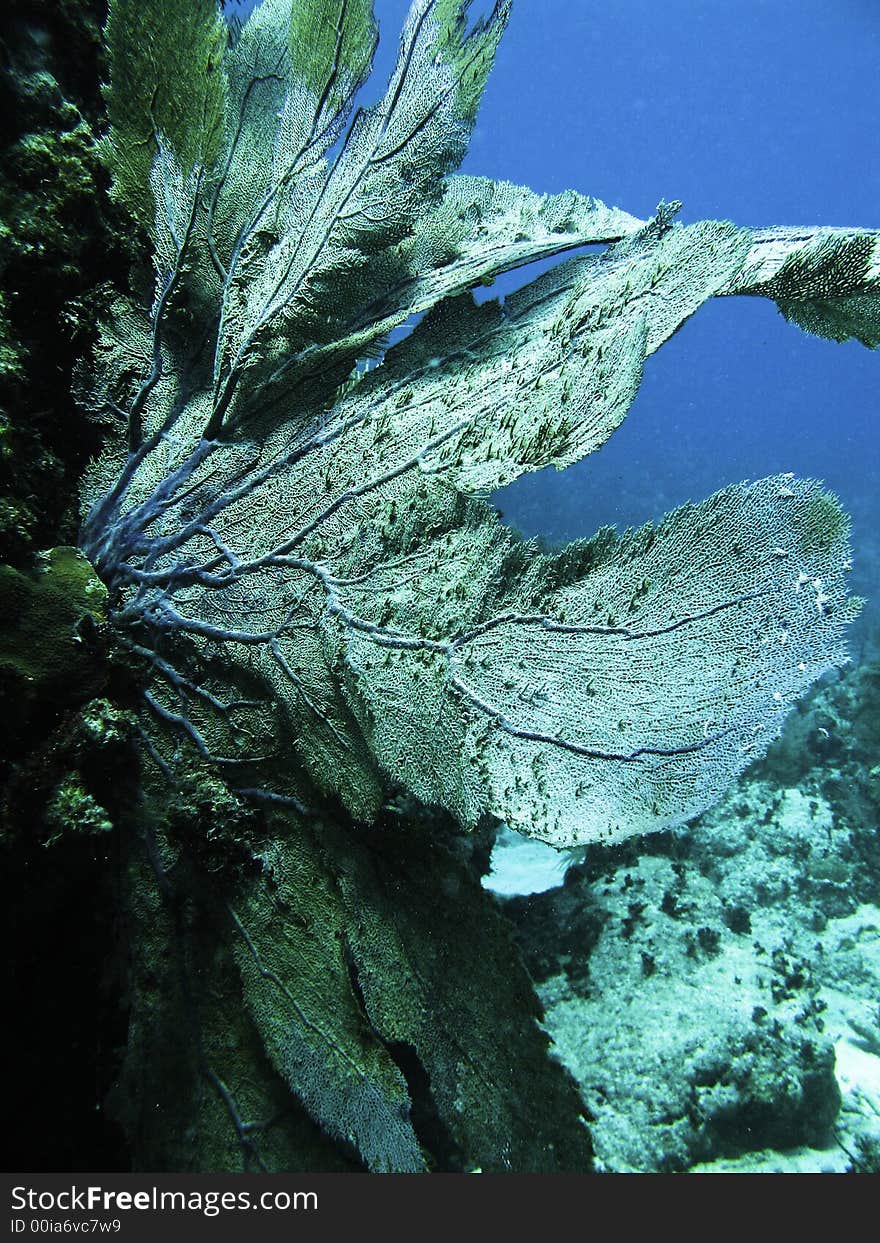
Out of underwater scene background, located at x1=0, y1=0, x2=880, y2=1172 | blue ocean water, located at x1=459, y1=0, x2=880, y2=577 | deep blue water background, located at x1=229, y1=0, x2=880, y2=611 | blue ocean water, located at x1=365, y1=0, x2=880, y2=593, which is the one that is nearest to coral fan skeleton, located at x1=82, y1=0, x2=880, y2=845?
underwater scene background, located at x1=0, y1=0, x2=880, y2=1172

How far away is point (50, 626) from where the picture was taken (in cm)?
174

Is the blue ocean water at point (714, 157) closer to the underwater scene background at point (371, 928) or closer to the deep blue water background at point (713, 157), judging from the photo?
the deep blue water background at point (713, 157)

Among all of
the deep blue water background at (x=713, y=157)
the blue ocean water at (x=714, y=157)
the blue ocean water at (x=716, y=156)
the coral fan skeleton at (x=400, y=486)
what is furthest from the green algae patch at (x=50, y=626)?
the blue ocean water at (x=716, y=156)

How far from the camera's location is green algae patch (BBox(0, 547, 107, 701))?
169 cm

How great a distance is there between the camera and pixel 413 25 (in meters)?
2.40

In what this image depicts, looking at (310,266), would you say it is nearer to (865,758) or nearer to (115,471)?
(115,471)

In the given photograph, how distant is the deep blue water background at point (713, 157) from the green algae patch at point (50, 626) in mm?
28395

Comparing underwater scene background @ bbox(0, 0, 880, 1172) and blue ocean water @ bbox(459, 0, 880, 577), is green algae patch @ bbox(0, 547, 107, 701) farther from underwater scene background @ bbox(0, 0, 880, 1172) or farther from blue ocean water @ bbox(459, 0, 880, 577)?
blue ocean water @ bbox(459, 0, 880, 577)

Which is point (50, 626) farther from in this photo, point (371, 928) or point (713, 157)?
point (713, 157)

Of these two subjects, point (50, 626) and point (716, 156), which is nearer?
point (50, 626)

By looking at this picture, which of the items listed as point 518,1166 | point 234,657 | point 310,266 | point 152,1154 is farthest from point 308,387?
point 518,1166

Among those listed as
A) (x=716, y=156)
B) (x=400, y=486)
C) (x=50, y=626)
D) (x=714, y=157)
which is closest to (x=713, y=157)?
(x=714, y=157)

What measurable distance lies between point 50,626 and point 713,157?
12571 centimetres

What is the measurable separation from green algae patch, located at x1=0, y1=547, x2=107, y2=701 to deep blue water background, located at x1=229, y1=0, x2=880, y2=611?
2840cm
